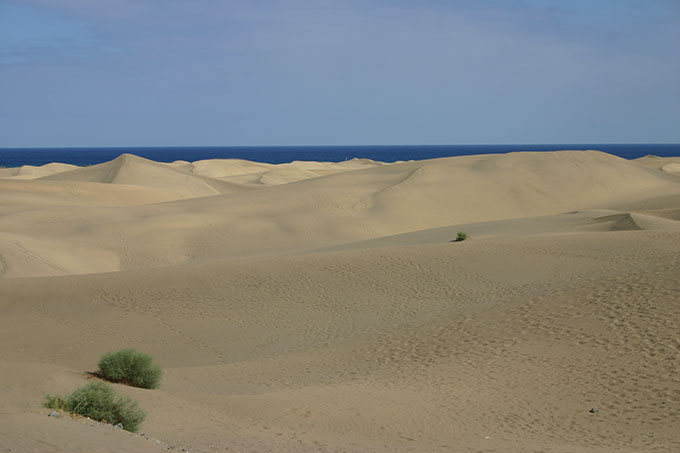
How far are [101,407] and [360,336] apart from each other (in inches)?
291

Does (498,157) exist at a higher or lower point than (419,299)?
higher

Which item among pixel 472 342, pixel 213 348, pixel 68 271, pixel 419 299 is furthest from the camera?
pixel 68 271

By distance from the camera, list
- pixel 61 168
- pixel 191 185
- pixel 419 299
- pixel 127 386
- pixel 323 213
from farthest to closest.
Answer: pixel 61 168, pixel 191 185, pixel 323 213, pixel 419 299, pixel 127 386

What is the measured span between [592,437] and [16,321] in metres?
13.5

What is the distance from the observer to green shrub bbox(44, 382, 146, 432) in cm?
788

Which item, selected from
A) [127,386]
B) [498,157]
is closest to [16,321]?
[127,386]

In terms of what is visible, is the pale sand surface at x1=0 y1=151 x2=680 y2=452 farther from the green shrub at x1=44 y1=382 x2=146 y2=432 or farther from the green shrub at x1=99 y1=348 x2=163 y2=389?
the green shrub at x1=99 y1=348 x2=163 y2=389

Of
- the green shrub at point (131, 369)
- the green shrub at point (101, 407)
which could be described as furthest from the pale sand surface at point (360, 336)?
the green shrub at point (131, 369)

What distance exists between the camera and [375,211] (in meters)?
37.5

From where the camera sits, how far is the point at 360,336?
14.7 meters

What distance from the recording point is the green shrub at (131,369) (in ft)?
34.8

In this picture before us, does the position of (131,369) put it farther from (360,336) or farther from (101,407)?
(360,336)

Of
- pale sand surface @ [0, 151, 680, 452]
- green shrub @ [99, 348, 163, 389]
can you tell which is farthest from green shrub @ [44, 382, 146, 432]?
green shrub @ [99, 348, 163, 389]

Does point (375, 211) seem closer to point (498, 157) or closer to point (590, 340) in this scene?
point (498, 157)
